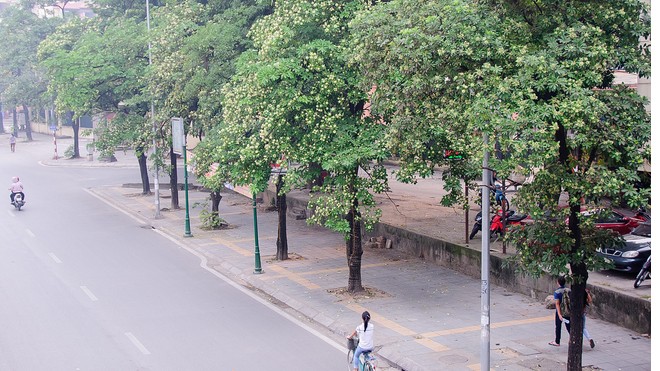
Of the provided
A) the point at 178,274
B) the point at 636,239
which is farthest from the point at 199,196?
the point at 636,239

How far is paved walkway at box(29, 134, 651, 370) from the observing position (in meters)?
16.4

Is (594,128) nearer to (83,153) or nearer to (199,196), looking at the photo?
(199,196)

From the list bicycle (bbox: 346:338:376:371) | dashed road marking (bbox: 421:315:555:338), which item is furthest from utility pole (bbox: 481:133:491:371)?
dashed road marking (bbox: 421:315:555:338)

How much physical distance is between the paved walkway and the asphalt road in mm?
935

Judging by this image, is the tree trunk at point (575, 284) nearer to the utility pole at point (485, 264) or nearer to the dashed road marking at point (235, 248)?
the utility pole at point (485, 264)

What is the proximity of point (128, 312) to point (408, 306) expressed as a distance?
6.97m

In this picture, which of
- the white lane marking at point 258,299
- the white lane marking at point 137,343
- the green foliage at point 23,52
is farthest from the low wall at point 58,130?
the white lane marking at point 137,343

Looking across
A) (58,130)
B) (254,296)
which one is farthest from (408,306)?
(58,130)

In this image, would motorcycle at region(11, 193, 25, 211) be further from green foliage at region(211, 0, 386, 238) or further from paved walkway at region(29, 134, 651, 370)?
green foliage at region(211, 0, 386, 238)

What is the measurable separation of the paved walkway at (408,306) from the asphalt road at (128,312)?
0.93 metres

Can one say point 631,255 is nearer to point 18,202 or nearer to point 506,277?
point 506,277

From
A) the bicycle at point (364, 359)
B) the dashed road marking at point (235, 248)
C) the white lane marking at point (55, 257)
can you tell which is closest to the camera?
the bicycle at point (364, 359)

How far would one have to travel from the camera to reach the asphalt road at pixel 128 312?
54.3 feet

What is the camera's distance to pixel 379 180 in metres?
21.4
